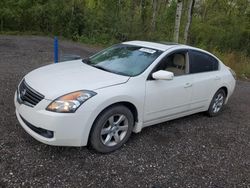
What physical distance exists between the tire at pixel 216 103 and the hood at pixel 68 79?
2.39 m

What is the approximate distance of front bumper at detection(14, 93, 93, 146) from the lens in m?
3.22

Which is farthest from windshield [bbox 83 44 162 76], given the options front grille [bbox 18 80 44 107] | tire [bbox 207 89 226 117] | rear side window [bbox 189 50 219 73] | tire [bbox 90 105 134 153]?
tire [bbox 207 89 226 117]

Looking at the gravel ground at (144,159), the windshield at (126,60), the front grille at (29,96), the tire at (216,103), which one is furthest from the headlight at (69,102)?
the tire at (216,103)

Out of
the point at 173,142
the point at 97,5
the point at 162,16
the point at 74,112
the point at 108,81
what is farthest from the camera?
the point at 162,16

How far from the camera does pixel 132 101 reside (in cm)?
381

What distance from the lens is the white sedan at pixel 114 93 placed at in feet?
10.8

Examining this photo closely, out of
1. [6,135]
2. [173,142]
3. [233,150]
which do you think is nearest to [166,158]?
[173,142]

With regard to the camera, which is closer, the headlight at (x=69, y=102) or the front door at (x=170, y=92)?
the headlight at (x=69, y=102)

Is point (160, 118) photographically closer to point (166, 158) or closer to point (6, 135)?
point (166, 158)

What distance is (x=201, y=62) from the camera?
5.09 m

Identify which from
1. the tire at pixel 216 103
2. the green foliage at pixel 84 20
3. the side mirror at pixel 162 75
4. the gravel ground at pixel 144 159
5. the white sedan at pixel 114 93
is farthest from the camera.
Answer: the green foliage at pixel 84 20

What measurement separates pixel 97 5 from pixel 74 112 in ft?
51.4

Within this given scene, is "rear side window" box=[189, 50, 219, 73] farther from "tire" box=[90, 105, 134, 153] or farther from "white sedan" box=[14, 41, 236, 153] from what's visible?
"tire" box=[90, 105, 134, 153]

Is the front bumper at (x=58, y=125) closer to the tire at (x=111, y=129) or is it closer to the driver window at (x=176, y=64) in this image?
the tire at (x=111, y=129)
